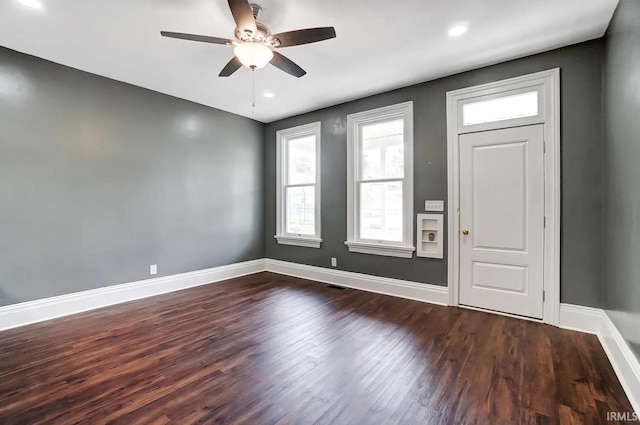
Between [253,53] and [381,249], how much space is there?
295 centimetres

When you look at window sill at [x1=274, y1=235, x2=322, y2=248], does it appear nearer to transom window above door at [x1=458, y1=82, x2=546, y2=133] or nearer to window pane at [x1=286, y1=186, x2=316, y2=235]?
window pane at [x1=286, y1=186, x2=316, y2=235]

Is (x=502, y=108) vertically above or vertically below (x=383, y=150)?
above

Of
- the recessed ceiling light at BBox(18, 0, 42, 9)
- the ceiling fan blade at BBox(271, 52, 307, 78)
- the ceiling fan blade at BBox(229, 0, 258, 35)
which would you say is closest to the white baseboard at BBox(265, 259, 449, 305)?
the ceiling fan blade at BBox(271, 52, 307, 78)

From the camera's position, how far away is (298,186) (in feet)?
17.3

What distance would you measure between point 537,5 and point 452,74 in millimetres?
1254

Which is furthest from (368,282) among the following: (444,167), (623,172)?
(623,172)

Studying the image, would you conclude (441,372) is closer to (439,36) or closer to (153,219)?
(439,36)

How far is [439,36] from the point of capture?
2.79m

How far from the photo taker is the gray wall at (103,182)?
10.2 ft

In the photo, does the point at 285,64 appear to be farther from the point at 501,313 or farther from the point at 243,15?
the point at 501,313

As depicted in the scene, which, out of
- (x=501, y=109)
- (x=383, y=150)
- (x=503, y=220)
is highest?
(x=501, y=109)

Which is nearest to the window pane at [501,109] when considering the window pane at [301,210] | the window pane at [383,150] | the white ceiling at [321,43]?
the white ceiling at [321,43]

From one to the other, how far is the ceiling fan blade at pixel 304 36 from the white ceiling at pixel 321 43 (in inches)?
10.5

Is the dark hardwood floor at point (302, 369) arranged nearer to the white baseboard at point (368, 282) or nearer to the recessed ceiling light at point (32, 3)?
the white baseboard at point (368, 282)
